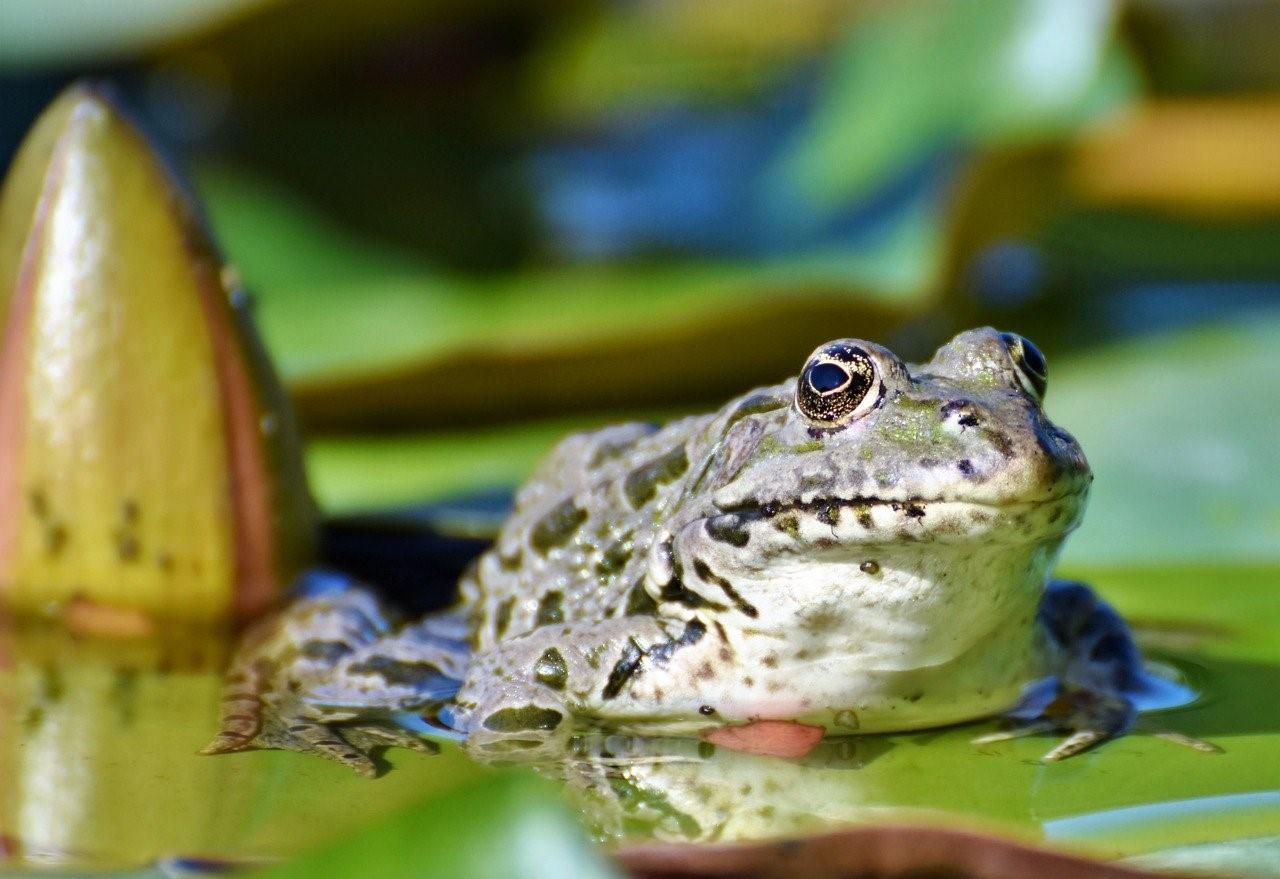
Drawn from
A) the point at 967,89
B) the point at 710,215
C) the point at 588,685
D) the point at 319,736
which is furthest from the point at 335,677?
the point at 710,215

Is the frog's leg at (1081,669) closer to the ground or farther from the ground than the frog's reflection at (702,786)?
farther from the ground

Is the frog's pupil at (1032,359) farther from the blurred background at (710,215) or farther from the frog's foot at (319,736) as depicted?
the frog's foot at (319,736)

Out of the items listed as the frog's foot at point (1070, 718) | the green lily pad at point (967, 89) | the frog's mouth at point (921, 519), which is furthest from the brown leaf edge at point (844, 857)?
the green lily pad at point (967, 89)

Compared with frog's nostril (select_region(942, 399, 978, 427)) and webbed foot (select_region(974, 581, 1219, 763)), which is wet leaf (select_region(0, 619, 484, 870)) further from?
webbed foot (select_region(974, 581, 1219, 763))

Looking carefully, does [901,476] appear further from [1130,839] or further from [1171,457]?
[1171,457]

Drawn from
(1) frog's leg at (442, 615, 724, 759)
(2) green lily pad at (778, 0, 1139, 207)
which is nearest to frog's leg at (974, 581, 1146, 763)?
(1) frog's leg at (442, 615, 724, 759)

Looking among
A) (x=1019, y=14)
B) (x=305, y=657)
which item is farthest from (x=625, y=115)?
(x=305, y=657)
